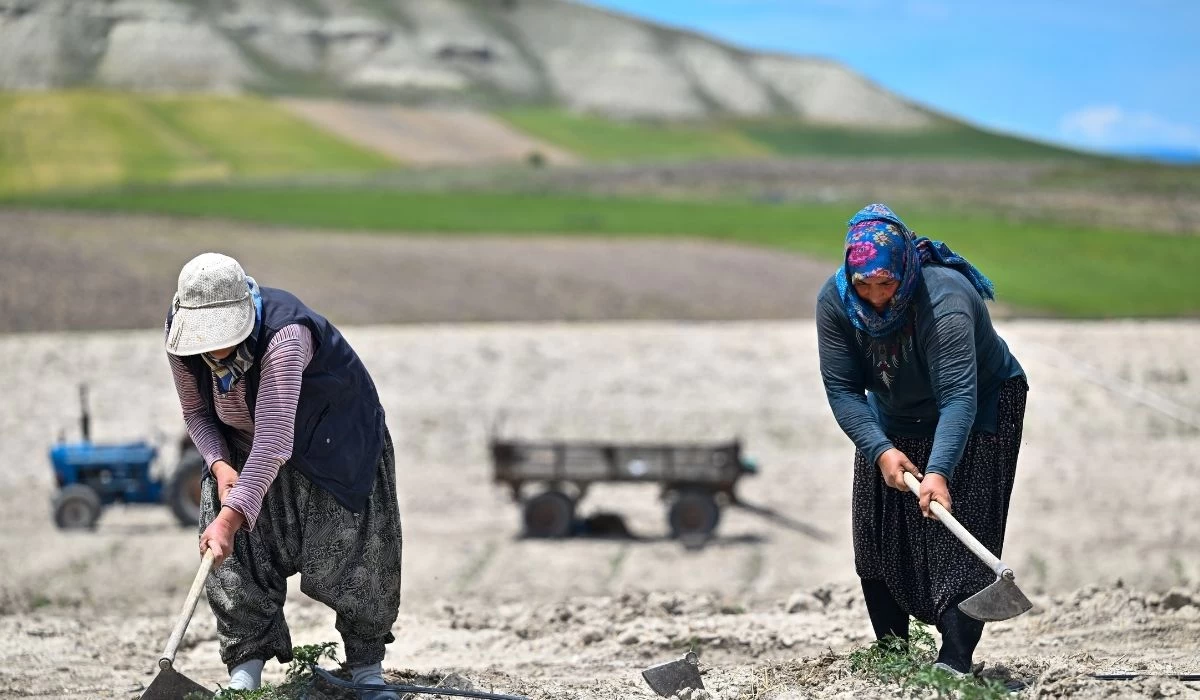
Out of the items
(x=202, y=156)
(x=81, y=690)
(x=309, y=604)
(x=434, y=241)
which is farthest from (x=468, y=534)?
(x=202, y=156)

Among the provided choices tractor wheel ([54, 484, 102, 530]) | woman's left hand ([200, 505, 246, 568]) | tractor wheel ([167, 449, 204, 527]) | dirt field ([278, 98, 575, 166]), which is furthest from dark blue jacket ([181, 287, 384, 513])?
dirt field ([278, 98, 575, 166])

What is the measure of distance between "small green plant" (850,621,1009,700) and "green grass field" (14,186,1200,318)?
69.6 ft

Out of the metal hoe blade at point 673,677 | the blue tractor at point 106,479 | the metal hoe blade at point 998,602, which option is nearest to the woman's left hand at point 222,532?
the metal hoe blade at point 673,677

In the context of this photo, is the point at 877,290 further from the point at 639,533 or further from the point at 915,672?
the point at 639,533

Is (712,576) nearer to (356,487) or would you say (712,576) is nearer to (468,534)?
(468,534)

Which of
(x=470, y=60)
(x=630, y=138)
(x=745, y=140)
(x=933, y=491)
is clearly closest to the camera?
(x=933, y=491)

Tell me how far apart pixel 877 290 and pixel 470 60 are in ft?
414

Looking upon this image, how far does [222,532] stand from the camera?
16.0 feet

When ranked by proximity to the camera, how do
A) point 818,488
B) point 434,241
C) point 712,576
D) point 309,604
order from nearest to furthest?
point 309,604, point 712,576, point 818,488, point 434,241

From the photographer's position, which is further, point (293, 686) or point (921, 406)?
point (293, 686)

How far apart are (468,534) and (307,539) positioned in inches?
312

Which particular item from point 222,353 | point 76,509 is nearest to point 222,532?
point 222,353

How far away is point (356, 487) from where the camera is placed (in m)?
5.23

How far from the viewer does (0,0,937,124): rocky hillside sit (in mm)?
92562
